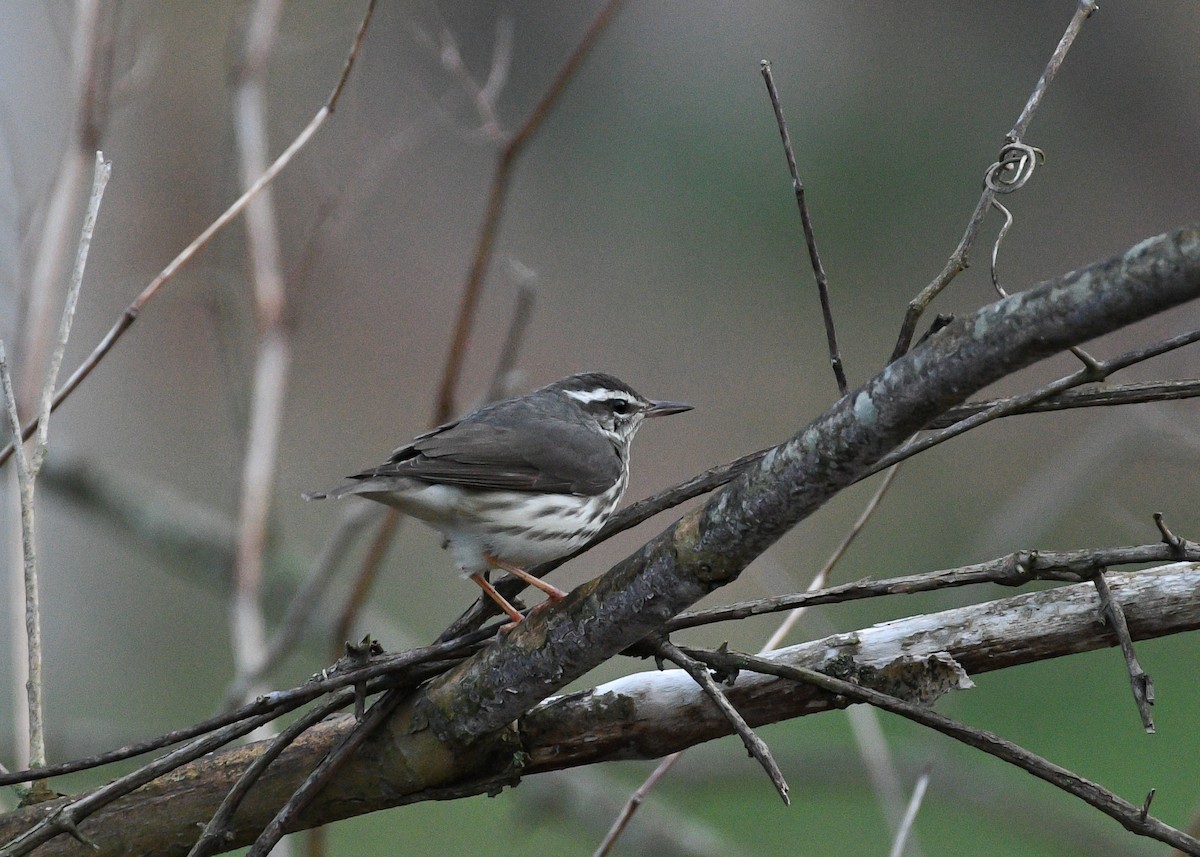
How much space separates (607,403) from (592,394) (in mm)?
85

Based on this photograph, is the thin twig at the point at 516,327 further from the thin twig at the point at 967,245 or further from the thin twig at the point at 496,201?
the thin twig at the point at 967,245

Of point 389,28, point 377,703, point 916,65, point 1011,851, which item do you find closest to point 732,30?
point 916,65

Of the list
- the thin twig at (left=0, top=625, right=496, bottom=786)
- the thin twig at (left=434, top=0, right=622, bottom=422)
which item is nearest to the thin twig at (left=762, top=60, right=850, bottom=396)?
the thin twig at (left=0, top=625, right=496, bottom=786)

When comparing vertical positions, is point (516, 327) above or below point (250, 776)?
above

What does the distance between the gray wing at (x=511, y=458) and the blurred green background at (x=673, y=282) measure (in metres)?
4.70

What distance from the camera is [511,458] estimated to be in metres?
4.37

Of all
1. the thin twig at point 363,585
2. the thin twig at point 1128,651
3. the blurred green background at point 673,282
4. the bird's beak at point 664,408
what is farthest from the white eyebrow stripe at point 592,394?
the blurred green background at point 673,282

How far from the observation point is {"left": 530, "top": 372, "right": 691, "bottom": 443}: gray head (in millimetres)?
5074

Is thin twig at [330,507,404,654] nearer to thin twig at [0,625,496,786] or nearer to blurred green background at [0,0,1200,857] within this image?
thin twig at [0,625,496,786]

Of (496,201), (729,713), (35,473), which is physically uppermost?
(496,201)

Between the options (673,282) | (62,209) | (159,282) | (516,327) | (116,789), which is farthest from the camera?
(673,282)

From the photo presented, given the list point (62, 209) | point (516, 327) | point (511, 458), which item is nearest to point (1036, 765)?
point (516, 327)

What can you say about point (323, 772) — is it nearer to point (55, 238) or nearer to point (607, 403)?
point (55, 238)

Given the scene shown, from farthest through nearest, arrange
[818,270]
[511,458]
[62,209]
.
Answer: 1. [511,458]
2. [62,209]
3. [818,270]
